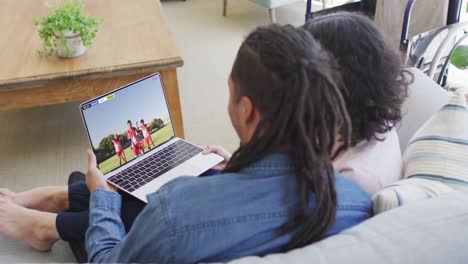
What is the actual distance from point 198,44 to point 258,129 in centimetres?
294

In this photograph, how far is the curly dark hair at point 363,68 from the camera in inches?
39.6

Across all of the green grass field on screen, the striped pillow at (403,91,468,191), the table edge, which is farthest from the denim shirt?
the table edge

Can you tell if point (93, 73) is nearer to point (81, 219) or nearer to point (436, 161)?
point (81, 219)

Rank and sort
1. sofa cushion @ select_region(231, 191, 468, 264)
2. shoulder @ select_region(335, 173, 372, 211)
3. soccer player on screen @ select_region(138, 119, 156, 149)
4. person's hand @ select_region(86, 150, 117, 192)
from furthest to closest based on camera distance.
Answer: soccer player on screen @ select_region(138, 119, 156, 149) → person's hand @ select_region(86, 150, 117, 192) → shoulder @ select_region(335, 173, 372, 211) → sofa cushion @ select_region(231, 191, 468, 264)

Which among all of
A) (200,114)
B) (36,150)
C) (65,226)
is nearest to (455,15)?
(200,114)

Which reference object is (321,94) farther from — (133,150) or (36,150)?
(36,150)

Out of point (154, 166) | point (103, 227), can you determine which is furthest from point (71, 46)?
point (103, 227)

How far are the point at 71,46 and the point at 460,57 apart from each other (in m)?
1.73

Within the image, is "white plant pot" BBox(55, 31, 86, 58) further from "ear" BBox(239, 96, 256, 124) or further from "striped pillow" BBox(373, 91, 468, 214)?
"striped pillow" BBox(373, 91, 468, 214)

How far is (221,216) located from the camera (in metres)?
0.73

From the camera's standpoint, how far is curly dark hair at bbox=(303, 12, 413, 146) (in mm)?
1005

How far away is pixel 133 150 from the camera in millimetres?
1476

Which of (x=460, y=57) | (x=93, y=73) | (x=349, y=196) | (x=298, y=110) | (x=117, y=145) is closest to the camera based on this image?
(x=298, y=110)

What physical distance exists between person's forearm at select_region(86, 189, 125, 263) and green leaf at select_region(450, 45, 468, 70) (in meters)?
1.66
